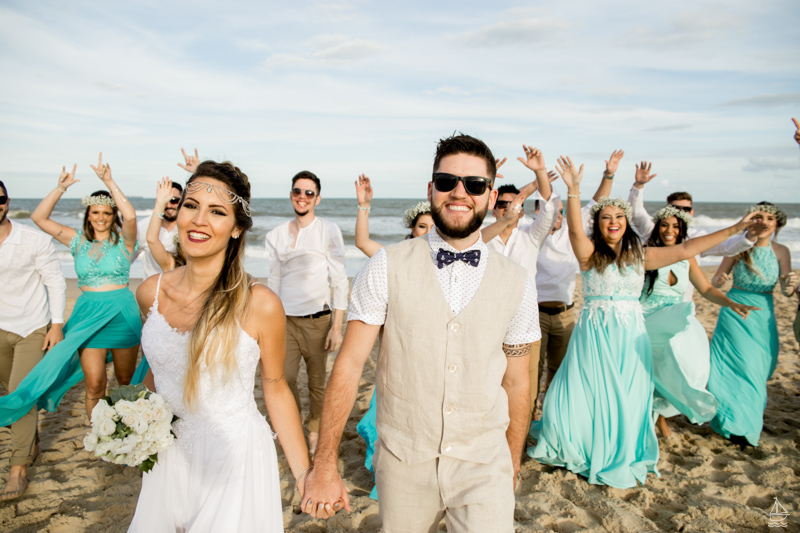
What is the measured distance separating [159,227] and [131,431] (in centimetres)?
358

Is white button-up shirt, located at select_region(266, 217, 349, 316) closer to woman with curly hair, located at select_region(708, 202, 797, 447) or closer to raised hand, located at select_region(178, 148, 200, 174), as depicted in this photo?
raised hand, located at select_region(178, 148, 200, 174)

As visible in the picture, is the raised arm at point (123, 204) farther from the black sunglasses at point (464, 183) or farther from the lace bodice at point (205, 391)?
the black sunglasses at point (464, 183)

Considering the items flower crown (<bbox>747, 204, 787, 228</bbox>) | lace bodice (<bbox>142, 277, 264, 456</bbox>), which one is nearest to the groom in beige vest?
lace bodice (<bbox>142, 277, 264, 456</bbox>)

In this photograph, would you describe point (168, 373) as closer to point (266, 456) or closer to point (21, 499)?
point (266, 456)

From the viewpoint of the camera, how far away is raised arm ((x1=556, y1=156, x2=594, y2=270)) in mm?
4477

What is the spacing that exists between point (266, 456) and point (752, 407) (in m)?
5.04

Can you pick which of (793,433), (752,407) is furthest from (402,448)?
(793,433)

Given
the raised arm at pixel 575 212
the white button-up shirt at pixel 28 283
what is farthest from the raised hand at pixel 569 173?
the white button-up shirt at pixel 28 283

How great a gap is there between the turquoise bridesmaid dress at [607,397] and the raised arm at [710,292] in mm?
1119

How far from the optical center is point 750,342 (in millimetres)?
5547

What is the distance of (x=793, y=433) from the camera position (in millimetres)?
5477

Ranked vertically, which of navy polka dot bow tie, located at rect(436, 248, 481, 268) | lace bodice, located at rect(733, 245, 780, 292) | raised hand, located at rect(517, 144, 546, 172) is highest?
raised hand, located at rect(517, 144, 546, 172)

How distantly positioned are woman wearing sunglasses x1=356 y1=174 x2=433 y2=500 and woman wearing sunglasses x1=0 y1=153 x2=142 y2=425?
88.8 inches

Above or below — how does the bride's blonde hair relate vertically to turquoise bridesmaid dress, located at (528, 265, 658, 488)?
above
